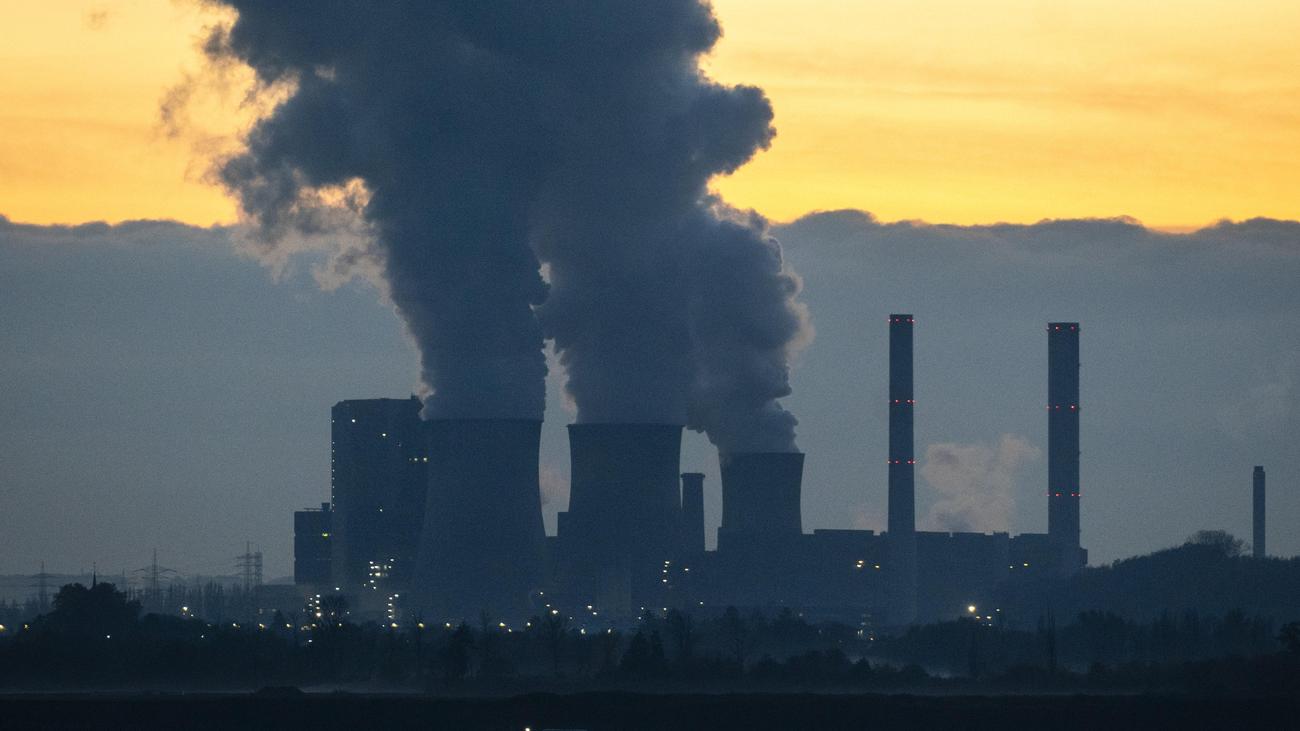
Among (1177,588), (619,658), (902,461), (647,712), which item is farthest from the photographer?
(902,461)

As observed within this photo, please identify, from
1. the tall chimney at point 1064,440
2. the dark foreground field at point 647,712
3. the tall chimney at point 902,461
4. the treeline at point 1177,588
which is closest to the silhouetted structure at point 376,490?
the tall chimney at point 902,461

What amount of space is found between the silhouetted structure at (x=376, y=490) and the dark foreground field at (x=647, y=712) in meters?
78.2

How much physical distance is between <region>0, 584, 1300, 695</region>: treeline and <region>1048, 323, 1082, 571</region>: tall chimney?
171ft

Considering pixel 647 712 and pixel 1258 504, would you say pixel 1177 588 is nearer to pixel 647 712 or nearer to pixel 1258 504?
pixel 1258 504

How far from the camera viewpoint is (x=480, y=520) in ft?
367

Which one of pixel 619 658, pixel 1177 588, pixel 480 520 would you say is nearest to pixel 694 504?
pixel 1177 588

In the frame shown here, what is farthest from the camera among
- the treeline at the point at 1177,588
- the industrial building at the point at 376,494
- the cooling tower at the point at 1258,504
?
the cooling tower at the point at 1258,504

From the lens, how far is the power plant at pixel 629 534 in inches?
4469

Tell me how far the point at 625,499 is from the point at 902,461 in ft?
116

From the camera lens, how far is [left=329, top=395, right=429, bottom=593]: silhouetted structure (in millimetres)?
151500

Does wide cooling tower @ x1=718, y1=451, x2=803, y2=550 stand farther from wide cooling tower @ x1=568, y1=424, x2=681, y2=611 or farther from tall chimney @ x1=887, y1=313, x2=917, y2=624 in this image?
tall chimney @ x1=887, y1=313, x2=917, y2=624

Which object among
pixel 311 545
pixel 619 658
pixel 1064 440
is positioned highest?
pixel 1064 440

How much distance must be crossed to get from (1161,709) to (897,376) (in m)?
86.7

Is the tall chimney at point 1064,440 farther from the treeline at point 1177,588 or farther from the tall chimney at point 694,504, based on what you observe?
the tall chimney at point 694,504
